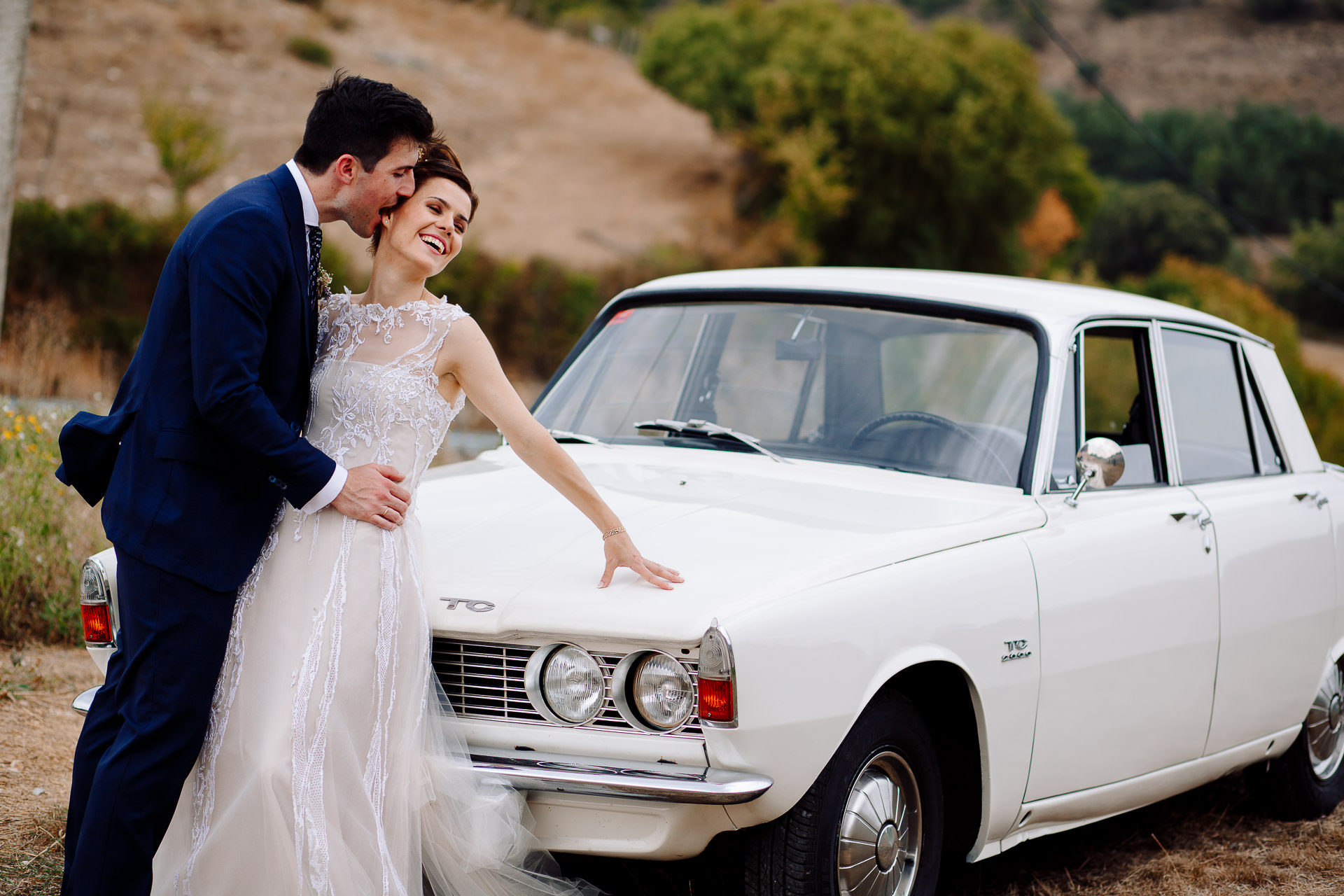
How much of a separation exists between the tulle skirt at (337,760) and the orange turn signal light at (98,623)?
0.57 m

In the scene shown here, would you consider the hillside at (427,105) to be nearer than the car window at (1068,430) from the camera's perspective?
No

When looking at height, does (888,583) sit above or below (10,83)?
below

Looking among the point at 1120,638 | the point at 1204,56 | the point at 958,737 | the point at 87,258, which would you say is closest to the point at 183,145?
the point at 87,258

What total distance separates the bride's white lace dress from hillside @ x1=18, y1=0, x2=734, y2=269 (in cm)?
2833

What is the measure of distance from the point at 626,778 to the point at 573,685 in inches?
9.8

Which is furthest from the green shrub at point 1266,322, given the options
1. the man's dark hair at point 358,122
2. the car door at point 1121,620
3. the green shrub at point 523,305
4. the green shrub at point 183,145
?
the green shrub at point 183,145

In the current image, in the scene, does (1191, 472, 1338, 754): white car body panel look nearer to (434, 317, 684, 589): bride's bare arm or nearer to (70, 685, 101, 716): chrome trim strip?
(434, 317, 684, 589): bride's bare arm

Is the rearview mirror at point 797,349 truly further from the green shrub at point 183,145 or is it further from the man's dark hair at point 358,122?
the green shrub at point 183,145

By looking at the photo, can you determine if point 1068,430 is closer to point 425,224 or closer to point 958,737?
point 958,737

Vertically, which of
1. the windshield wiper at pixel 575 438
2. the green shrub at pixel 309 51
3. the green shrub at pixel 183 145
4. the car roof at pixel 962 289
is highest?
the green shrub at pixel 309 51

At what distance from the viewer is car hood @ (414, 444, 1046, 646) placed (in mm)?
2938

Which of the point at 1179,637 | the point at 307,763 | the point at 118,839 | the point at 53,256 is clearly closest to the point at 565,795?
the point at 307,763

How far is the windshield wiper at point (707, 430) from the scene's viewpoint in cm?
416

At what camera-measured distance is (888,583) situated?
3160mm
